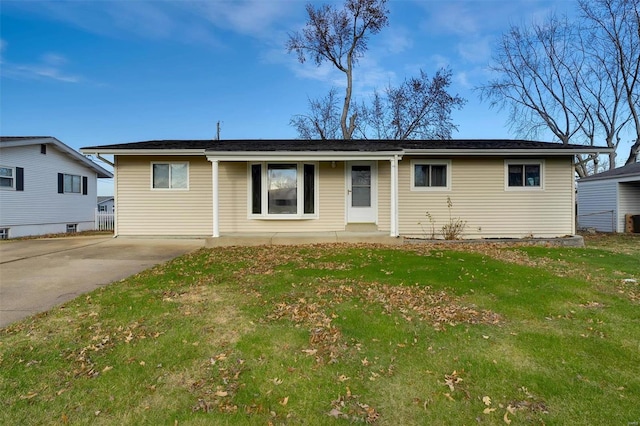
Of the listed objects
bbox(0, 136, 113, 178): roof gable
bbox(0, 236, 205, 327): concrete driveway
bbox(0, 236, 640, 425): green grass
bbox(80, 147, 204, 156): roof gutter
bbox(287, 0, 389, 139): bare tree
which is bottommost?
bbox(0, 236, 640, 425): green grass

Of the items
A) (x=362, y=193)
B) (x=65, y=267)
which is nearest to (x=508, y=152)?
(x=362, y=193)

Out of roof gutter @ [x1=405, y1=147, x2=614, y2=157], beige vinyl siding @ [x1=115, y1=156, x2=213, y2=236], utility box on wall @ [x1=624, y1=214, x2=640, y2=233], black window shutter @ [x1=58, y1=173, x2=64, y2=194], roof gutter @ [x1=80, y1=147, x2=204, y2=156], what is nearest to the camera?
roof gutter @ [x1=405, y1=147, x2=614, y2=157]

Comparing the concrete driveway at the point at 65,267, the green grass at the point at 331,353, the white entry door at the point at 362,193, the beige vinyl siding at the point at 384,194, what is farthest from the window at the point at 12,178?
the beige vinyl siding at the point at 384,194

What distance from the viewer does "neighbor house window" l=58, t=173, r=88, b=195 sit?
16.6 m

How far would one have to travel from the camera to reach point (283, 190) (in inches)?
419

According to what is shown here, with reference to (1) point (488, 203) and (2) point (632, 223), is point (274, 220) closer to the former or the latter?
(1) point (488, 203)

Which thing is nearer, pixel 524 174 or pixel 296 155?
pixel 296 155

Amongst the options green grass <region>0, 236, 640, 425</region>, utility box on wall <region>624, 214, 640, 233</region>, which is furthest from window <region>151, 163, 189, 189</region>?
utility box on wall <region>624, 214, 640, 233</region>

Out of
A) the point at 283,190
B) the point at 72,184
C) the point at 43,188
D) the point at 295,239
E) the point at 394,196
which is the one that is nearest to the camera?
the point at 295,239

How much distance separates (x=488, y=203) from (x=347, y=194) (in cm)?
445

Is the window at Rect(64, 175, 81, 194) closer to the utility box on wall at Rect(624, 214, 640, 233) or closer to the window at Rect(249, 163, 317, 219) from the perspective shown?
the window at Rect(249, 163, 317, 219)

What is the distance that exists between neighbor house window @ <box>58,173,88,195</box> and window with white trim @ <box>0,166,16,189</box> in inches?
97.2

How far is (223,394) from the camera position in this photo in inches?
95.0

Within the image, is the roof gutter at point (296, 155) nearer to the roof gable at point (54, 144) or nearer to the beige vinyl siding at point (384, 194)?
the beige vinyl siding at point (384, 194)
